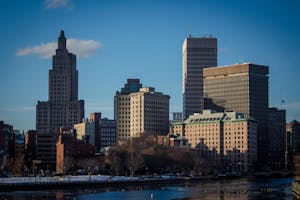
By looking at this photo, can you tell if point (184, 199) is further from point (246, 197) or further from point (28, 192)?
point (28, 192)

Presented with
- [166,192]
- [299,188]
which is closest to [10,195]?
[166,192]

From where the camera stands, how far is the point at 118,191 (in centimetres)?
18388

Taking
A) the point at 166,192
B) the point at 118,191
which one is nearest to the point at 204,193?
the point at 166,192

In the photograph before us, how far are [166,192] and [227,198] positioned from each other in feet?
78.7

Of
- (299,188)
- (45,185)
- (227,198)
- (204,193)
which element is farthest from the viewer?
(45,185)

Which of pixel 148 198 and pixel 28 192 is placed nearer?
pixel 148 198

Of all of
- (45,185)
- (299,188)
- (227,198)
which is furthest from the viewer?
(45,185)

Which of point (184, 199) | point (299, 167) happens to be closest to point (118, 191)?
point (184, 199)

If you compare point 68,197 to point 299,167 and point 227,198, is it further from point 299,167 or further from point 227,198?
point 299,167

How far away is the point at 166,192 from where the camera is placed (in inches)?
7013

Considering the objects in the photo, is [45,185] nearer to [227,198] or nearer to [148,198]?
[148,198]

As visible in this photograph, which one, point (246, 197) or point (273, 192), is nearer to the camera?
point (246, 197)

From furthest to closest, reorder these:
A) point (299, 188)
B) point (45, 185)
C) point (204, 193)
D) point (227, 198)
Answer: point (45, 185)
point (204, 193)
point (227, 198)
point (299, 188)

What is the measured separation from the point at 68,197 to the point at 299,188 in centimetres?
4922
